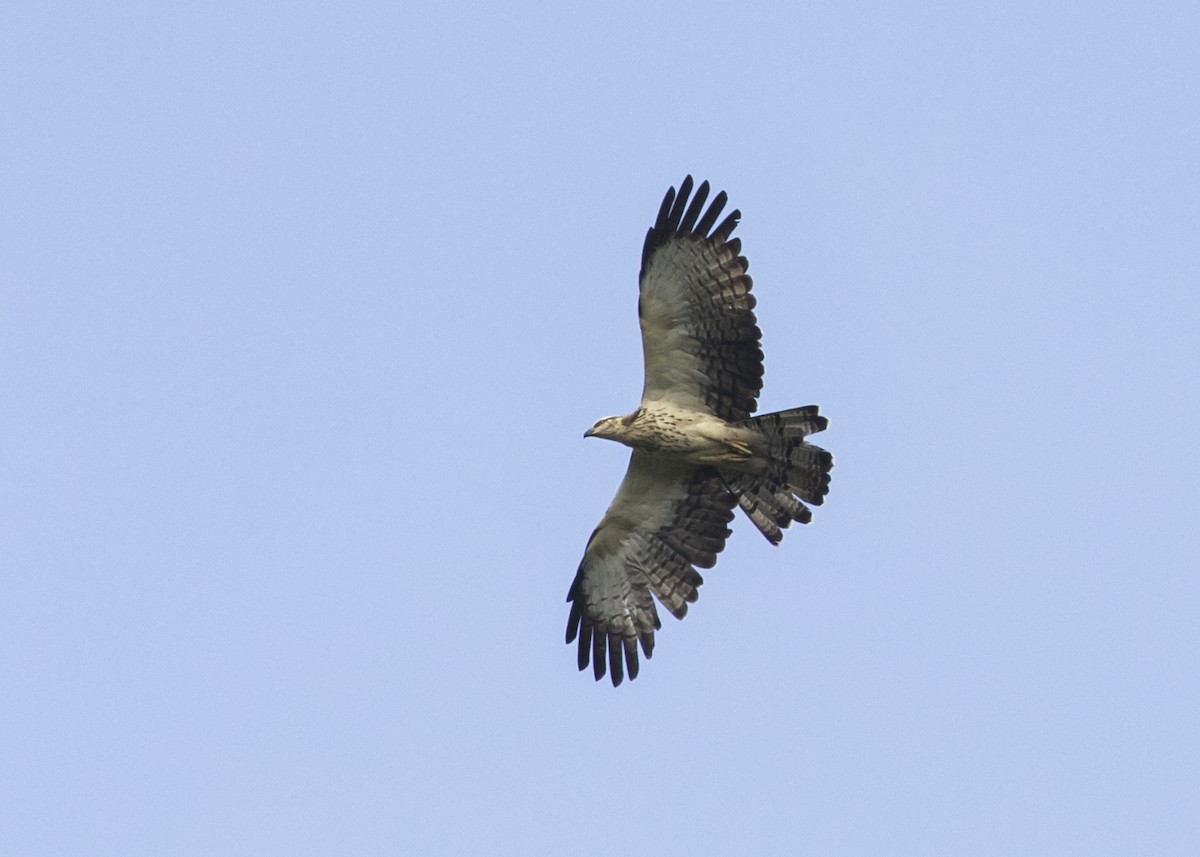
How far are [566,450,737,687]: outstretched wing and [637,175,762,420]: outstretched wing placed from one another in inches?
52.0

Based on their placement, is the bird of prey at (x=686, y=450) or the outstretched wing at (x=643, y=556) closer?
the bird of prey at (x=686, y=450)

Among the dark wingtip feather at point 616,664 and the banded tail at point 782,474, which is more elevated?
the banded tail at point 782,474

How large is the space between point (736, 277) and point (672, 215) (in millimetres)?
797

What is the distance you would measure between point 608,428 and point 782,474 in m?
1.67

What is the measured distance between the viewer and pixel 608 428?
56.9 ft

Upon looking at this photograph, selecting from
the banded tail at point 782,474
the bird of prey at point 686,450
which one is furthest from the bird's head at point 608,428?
the banded tail at point 782,474

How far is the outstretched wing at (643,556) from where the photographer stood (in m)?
18.2

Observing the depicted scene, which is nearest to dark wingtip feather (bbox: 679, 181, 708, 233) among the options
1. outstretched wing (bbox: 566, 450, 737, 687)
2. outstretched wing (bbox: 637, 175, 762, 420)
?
outstretched wing (bbox: 637, 175, 762, 420)

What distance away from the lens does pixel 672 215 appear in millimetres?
16953

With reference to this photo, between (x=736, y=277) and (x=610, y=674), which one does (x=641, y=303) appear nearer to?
(x=736, y=277)

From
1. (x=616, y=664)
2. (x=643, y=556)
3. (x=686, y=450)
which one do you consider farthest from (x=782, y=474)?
(x=616, y=664)

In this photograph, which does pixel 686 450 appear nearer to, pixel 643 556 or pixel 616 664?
pixel 643 556

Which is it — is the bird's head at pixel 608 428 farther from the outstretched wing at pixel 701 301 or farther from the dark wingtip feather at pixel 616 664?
the dark wingtip feather at pixel 616 664

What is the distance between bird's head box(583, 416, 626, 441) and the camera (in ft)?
56.6
